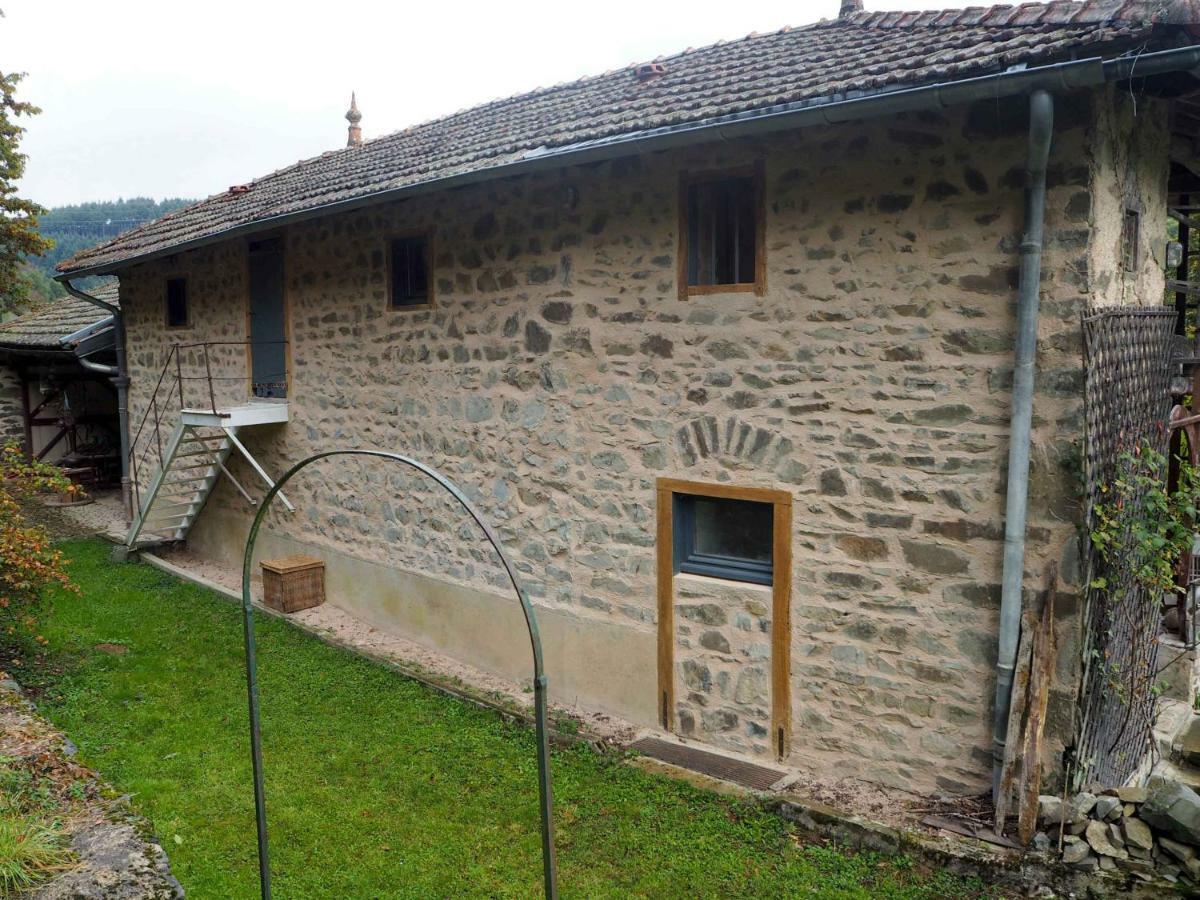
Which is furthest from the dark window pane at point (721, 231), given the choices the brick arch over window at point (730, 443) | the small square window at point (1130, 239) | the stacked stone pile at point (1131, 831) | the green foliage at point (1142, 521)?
the stacked stone pile at point (1131, 831)

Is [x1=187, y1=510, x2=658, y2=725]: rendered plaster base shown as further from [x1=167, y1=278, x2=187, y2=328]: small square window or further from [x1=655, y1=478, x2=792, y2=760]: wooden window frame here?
[x1=167, y1=278, x2=187, y2=328]: small square window

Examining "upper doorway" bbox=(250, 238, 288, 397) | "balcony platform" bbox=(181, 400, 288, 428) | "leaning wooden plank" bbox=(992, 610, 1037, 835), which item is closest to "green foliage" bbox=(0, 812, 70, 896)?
"leaning wooden plank" bbox=(992, 610, 1037, 835)

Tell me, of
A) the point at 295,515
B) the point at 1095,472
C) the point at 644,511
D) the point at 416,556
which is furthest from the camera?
the point at 295,515

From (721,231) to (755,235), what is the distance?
0.34 metres

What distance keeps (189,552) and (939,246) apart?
11.7 meters

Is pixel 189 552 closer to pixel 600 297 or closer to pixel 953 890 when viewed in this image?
pixel 600 297

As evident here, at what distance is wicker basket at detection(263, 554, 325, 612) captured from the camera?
10422 mm

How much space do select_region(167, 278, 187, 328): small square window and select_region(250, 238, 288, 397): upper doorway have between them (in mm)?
2297

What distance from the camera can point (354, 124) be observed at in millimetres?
14875

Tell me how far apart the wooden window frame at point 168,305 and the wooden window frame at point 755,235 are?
881 cm

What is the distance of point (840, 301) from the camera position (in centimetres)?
594

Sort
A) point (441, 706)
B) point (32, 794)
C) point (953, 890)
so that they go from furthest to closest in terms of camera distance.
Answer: point (441, 706) < point (953, 890) < point (32, 794)

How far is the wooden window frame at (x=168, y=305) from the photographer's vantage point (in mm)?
12953

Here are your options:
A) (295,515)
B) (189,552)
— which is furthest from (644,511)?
(189,552)
